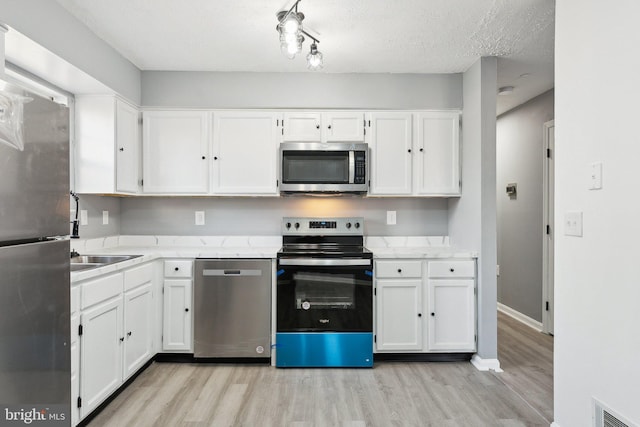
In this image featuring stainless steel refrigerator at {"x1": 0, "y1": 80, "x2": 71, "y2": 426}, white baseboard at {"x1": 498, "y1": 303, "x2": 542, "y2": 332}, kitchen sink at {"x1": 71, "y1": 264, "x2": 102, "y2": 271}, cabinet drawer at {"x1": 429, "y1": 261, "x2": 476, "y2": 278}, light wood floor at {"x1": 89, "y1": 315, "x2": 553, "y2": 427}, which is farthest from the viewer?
white baseboard at {"x1": 498, "y1": 303, "x2": 542, "y2": 332}

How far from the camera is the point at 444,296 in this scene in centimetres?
284

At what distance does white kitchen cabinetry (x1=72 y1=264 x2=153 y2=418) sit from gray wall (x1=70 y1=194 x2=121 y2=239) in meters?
0.65

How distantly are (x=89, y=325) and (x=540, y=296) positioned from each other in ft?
12.5

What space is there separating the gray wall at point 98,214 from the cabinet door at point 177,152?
1.54ft

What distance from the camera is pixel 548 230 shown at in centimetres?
353

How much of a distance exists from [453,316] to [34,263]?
2.66m

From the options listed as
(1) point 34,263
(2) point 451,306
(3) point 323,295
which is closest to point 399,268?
(2) point 451,306

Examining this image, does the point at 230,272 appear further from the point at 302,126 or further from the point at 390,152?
the point at 390,152

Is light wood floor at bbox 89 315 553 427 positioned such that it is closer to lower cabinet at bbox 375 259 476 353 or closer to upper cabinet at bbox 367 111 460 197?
lower cabinet at bbox 375 259 476 353

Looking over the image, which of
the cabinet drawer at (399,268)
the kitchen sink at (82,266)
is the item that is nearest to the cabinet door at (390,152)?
the cabinet drawer at (399,268)

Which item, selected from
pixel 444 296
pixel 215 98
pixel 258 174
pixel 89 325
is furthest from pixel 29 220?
pixel 444 296

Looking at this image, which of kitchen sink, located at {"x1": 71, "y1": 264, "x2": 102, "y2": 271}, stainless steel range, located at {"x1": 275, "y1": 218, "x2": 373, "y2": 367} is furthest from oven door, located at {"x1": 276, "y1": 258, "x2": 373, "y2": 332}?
kitchen sink, located at {"x1": 71, "y1": 264, "x2": 102, "y2": 271}
